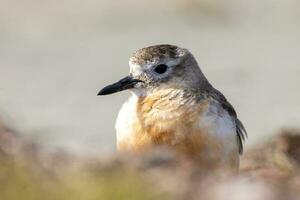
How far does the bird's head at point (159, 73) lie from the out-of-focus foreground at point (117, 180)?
242 cm

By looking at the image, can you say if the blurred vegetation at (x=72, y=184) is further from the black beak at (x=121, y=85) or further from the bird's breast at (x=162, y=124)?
the black beak at (x=121, y=85)

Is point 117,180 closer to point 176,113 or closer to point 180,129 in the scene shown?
point 180,129

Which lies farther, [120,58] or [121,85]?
[120,58]

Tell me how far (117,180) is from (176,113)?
9.84ft

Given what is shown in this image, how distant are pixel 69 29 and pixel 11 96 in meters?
3.40

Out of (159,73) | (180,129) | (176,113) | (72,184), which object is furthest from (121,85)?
(72,184)

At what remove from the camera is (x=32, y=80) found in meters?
17.3

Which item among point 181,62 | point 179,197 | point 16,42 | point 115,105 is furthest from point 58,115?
point 179,197

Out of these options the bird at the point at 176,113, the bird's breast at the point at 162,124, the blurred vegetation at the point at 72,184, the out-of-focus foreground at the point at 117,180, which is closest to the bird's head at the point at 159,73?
the bird at the point at 176,113

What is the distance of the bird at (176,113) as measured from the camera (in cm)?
1011

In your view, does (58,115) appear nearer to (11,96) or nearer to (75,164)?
(11,96)

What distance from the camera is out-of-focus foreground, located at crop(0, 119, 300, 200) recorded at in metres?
7.21

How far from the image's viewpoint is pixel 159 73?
10953mm

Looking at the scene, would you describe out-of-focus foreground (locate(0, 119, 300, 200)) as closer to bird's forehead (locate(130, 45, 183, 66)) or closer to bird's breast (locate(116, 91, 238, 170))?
bird's breast (locate(116, 91, 238, 170))
